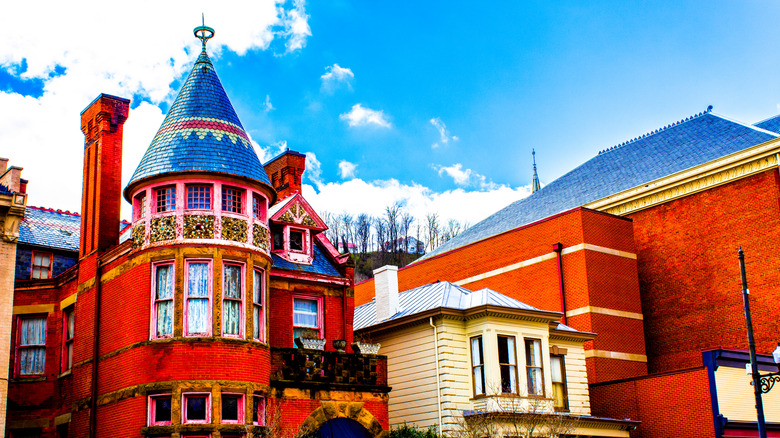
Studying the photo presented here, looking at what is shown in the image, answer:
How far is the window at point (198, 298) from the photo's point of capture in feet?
78.9

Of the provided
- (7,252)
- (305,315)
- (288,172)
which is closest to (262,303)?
(305,315)

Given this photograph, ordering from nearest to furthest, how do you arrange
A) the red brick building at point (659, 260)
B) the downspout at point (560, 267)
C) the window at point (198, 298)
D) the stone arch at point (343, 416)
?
the window at point (198, 298) → the stone arch at point (343, 416) → the red brick building at point (659, 260) → the downspout at point (560, 267)

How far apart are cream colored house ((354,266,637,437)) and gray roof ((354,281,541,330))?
0.08 metres

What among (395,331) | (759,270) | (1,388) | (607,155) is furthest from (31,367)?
(607,155)

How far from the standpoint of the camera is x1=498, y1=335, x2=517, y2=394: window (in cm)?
2904

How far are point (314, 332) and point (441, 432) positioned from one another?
5.53 m

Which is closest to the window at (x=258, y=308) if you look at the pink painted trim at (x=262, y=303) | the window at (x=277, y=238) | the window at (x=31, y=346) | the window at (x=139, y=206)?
the pink painted trim at (x=262, y=303)

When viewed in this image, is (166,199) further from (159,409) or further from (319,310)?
(319,310)

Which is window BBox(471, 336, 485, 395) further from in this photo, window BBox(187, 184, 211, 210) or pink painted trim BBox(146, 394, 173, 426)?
pink painted trim BBox(146, 394, 173, 426)

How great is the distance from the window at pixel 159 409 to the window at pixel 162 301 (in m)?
1.74

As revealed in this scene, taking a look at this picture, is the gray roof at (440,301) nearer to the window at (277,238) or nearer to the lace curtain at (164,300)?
the window at (277,238)

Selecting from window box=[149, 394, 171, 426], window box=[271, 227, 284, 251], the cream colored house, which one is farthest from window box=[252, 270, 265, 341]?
the cream colored house

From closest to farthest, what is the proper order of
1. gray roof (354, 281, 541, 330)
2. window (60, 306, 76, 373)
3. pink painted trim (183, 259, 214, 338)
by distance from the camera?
1. pink painted trim (183, 259, 214, 338)
2. window (60, 306, 76, 373)
3. gray roof (354, 281, 541, 330)

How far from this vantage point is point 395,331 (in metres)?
31.3
